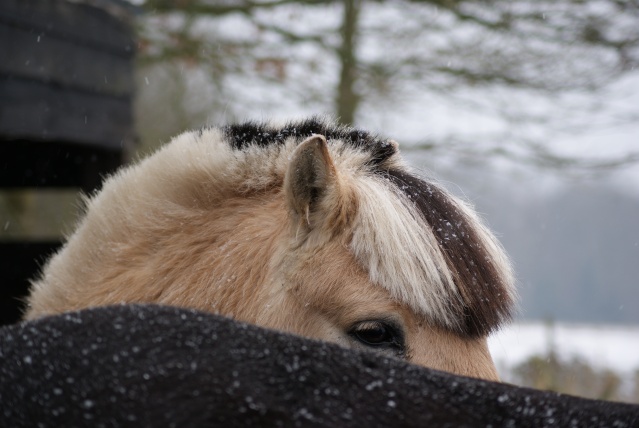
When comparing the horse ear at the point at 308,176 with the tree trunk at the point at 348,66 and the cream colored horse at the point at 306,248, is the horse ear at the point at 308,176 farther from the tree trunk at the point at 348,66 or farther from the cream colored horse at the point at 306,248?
the tree trunk at the point at 348,66

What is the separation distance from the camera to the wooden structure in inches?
162

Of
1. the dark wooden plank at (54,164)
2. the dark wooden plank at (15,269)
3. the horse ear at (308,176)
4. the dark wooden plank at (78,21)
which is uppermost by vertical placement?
the dark wooden plank at (78,21)

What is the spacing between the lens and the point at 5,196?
9766mm

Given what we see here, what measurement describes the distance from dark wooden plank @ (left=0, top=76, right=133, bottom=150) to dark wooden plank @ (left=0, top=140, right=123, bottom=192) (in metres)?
0.25

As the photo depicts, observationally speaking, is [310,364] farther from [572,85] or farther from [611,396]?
[572,85]

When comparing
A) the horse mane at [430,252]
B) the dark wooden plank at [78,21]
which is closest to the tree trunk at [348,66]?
the dark wooden plank at [78,21]

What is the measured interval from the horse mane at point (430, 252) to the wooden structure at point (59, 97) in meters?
2.67

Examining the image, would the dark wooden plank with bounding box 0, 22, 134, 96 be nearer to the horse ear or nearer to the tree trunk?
the horse ear

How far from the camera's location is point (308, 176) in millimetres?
2006

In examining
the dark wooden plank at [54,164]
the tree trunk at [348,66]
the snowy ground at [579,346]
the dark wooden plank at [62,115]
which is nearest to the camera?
the dark wooden plank at [62,115]

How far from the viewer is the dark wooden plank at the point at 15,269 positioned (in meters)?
5.58

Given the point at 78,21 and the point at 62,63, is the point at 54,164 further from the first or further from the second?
the point at 78,21

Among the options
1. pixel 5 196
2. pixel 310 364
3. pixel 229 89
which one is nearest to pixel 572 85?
pixel 229 89

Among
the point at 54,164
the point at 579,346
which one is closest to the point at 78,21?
the point at 54,164
